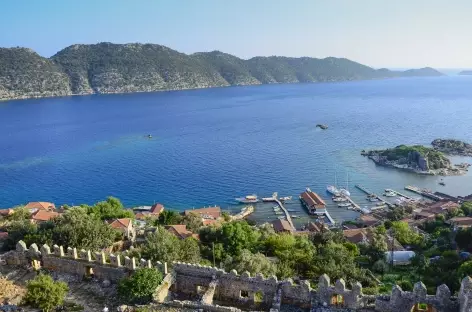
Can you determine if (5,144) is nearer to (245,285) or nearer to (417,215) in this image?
(417,215)

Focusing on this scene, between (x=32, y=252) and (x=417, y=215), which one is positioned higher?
(x=32, y=252)

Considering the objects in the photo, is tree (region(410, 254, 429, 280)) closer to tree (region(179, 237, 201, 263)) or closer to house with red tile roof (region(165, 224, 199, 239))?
tree (region(179, 237, 201, 263))

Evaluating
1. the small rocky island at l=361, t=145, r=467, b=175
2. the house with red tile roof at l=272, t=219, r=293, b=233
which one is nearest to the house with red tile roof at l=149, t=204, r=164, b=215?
the house with red tile roof at l=272, t=219, r=293, b=233

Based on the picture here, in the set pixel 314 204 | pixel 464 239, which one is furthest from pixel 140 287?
pixel 314 204

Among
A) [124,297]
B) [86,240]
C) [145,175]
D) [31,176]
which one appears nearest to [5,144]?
[31,176]

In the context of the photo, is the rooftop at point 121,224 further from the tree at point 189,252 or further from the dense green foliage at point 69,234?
the tree at point 189,252

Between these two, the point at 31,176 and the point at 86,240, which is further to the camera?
the point at 31,176
